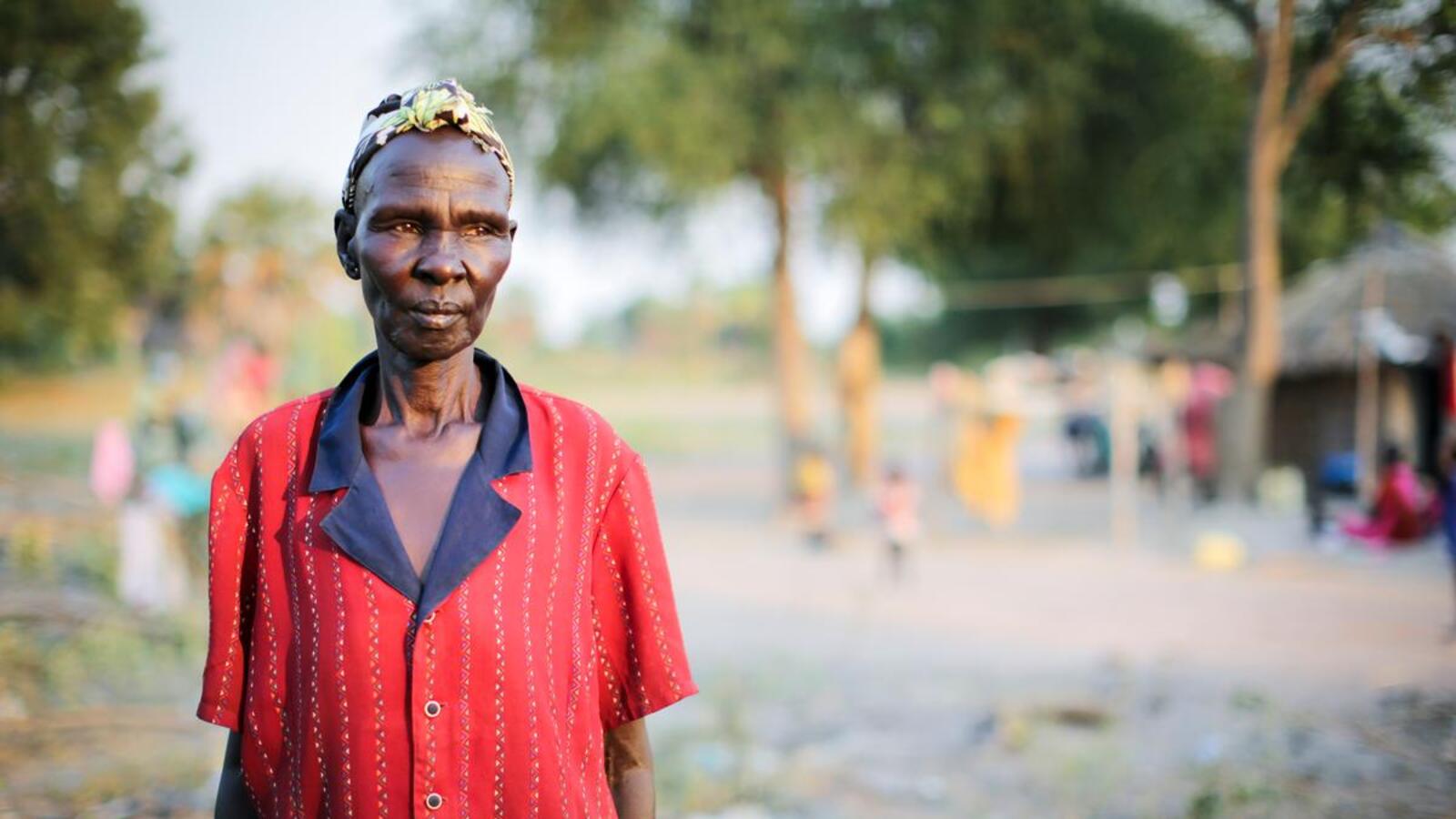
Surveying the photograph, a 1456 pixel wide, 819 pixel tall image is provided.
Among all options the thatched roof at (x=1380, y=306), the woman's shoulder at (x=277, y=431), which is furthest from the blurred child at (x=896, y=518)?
the woman's shoulder at (x=277, y=431)

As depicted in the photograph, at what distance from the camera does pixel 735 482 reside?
24938mm

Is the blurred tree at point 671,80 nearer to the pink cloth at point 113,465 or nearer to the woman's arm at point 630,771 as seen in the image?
the pink cloth at point 113,465

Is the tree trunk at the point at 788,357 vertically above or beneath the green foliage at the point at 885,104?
beneath

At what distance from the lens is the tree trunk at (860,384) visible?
64.5 ft

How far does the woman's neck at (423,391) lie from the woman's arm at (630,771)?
51cm

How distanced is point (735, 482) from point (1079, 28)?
12043mm

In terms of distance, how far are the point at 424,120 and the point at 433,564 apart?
58 centimetres

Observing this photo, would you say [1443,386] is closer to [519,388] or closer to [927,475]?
[927,475]

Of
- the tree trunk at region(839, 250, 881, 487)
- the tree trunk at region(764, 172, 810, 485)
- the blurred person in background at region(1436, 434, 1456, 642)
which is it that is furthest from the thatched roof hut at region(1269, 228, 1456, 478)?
the blurred person in background at region(1436, 434, 1456, 642)

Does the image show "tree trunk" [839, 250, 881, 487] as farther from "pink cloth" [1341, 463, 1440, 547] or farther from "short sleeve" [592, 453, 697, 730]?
"short sleeve" [592, 453, 697, 730]

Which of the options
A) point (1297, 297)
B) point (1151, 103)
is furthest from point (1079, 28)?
point (1297, 297)

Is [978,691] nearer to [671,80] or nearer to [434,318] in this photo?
[434,318]

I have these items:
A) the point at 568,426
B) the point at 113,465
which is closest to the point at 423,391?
the point at 568,426

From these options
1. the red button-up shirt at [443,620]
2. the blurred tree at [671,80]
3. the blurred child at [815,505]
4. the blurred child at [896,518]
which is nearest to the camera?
the red button-up shirt at [443,620]
